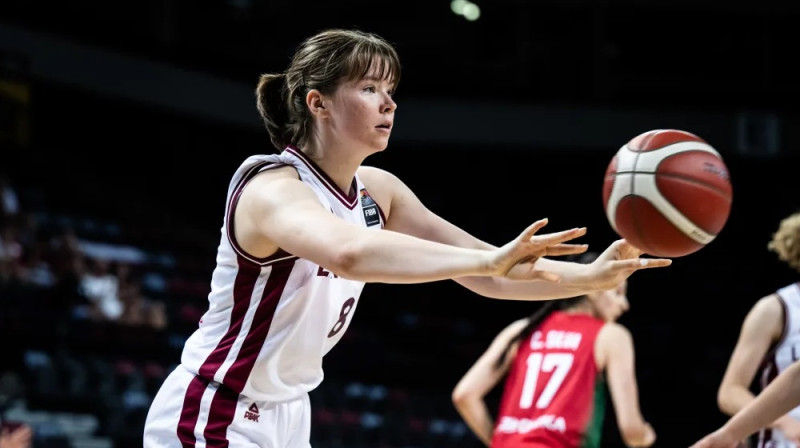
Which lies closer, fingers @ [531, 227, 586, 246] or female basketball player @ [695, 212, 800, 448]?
fingers @ [531, 227, 586, 246]

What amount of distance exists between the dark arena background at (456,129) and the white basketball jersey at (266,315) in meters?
8.48

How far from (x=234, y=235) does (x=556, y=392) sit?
2.05m

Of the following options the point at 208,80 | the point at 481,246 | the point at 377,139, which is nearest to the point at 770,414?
the point at 481,246

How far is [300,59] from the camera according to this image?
10.1ft

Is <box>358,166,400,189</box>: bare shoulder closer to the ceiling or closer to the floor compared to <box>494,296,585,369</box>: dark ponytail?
closer to the ceiling

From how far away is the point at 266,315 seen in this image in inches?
114

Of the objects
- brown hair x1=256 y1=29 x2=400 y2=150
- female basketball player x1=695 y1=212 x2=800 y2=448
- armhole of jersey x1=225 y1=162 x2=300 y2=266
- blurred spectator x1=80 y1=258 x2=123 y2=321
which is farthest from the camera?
blurred spectator x1=80 y1=258 x2=123 y2=321

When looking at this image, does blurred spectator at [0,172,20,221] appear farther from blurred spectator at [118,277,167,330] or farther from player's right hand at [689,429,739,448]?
player's right hand at [689,429,739,448]

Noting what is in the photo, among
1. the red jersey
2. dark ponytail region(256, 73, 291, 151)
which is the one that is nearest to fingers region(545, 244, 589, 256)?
dark ponytail region(256, 73, 291, 151)

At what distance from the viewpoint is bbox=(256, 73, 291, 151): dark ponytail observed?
3.21 m

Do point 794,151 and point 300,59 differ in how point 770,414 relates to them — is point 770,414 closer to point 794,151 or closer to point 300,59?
point 300,59

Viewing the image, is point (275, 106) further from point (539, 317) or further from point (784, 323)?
point (784, 323)

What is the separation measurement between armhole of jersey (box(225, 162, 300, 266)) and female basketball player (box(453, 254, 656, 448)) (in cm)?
193

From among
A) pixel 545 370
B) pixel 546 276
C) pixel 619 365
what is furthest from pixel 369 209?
pixel 619 365
